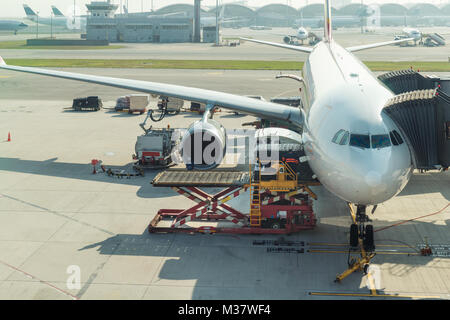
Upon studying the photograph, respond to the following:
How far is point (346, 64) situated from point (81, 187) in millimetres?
14220

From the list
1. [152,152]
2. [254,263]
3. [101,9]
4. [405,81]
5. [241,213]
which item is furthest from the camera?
[101,9]

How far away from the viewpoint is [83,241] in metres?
18.5

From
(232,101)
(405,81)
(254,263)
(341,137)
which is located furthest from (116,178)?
(405,81)

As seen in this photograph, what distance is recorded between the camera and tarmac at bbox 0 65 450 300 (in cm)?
1503

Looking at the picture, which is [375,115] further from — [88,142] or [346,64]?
[88,142]

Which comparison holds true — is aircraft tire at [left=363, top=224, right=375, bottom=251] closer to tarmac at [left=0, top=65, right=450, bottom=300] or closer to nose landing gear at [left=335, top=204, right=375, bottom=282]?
nose landing gear at [left=335, top=204, right=375, bottom=282]

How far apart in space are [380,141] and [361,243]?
185 inches

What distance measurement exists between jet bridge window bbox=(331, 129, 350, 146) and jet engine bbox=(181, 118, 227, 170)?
659cm

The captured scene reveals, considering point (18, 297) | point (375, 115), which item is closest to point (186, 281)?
point (18, 297)

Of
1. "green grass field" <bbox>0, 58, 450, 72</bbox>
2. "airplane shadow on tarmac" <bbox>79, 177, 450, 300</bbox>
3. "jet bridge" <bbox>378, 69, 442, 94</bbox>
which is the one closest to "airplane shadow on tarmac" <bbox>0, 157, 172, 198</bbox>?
"airplane shadow on tarmac" <bbox>79, 177, 450, 300</bbox>

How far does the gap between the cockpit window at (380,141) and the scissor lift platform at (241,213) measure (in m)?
4.34

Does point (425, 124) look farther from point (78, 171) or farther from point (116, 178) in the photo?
point (78, 171)

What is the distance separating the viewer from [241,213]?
20.2 meters

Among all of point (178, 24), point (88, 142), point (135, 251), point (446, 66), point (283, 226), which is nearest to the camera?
point (135, 251)
